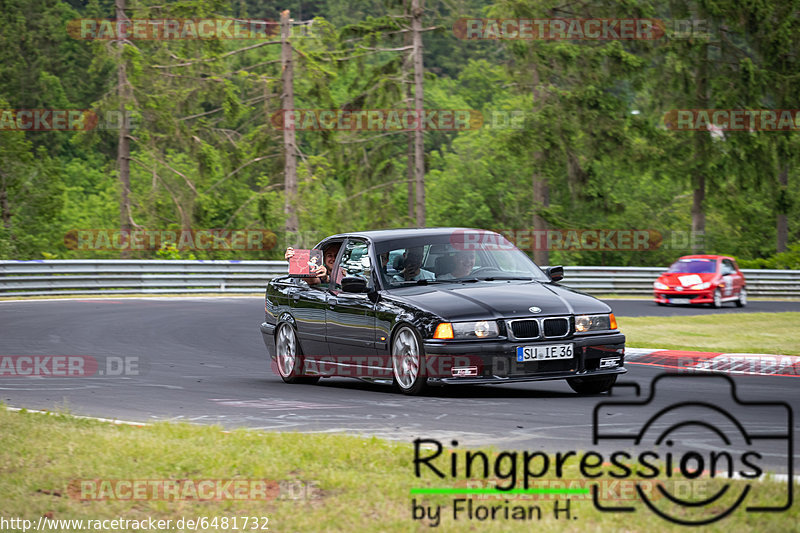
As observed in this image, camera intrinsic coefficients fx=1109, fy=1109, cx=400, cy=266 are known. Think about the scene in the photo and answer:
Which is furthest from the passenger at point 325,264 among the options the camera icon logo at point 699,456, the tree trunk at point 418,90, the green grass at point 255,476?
the tree trunk at point 418,90

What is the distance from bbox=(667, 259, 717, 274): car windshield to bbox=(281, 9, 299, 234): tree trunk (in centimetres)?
1406

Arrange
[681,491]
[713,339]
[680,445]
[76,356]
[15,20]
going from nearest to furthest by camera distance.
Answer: [681,491], [680,445], [76,356], [713,339], [15,20]

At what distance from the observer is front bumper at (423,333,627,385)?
992 cm

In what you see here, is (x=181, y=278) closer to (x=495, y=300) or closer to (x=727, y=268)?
(x=727, y=268)

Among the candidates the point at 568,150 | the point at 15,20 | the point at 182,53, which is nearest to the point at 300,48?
the point at 182,53

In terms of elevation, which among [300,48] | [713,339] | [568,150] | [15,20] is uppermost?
[15,20]

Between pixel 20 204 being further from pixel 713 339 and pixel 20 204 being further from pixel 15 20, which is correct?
pixel 713 339

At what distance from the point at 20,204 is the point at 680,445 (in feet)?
138

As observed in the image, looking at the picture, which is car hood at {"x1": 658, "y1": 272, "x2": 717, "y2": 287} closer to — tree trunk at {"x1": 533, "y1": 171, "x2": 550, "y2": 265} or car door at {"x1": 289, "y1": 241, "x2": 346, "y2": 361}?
tree trunk at {"x1": 533, "y1": 171, "x2": 550, "y2": 265}

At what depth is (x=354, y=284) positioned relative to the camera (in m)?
11.1

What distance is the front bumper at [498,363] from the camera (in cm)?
992

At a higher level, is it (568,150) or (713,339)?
(568,150)

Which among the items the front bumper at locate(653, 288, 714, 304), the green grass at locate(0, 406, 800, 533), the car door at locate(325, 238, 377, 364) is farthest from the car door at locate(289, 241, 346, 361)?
the front bumper at locate(653, 288, 714, 304)

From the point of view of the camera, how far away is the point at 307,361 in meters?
12.4
